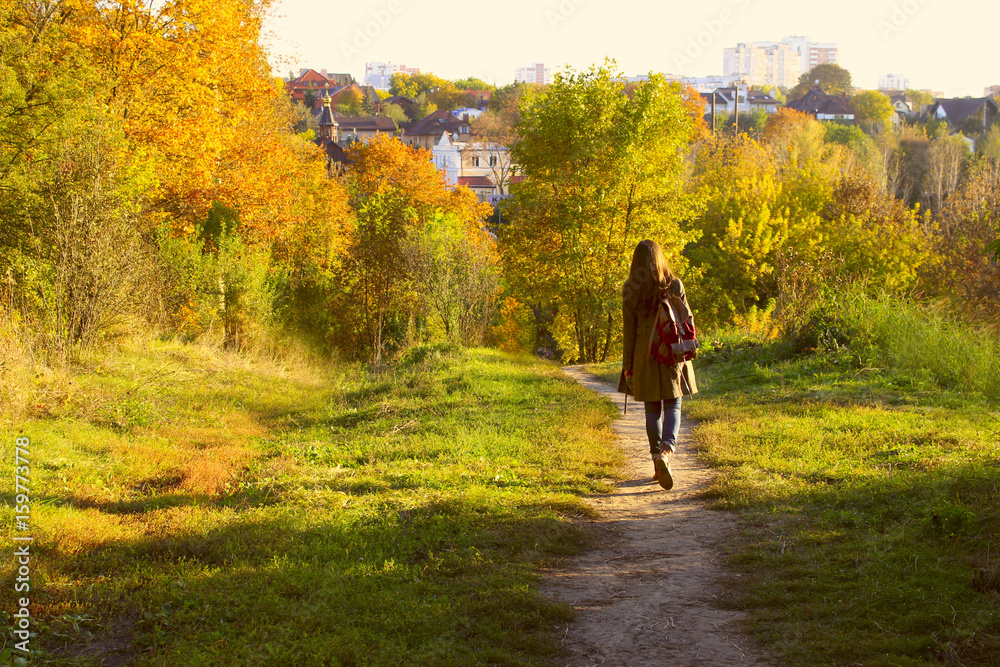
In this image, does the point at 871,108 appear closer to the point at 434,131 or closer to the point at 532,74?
the point at 434,131

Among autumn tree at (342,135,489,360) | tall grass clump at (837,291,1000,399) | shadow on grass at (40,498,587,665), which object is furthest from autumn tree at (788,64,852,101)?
shadow on grass at (40,498,587,665)

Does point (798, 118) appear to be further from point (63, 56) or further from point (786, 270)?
point (63, 56)

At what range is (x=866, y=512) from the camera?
5395 mm

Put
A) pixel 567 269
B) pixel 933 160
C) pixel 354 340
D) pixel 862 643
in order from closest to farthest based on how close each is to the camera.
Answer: pixel 862 643 → pixel 567 269 → pixel 354 340 → pixel 933 160

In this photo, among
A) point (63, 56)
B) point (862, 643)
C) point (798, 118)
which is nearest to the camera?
point (862, 643)

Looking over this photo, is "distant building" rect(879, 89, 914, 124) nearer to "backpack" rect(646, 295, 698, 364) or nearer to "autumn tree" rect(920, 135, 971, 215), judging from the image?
"autumn tree" rect(920, 135, 971, 215)

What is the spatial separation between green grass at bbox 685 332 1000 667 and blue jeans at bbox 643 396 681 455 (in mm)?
603

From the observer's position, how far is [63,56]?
47.1ft

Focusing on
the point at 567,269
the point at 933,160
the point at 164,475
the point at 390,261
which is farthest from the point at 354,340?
the point at 933,160

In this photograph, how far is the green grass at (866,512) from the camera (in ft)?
12.2

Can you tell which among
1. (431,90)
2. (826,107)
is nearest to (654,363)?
(826,107)

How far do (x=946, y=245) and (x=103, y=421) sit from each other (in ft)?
113

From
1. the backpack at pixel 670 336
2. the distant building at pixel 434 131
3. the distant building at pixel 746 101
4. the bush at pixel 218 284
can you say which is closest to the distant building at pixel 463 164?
the distant building at pixel 434 131

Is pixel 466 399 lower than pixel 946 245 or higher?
lower
